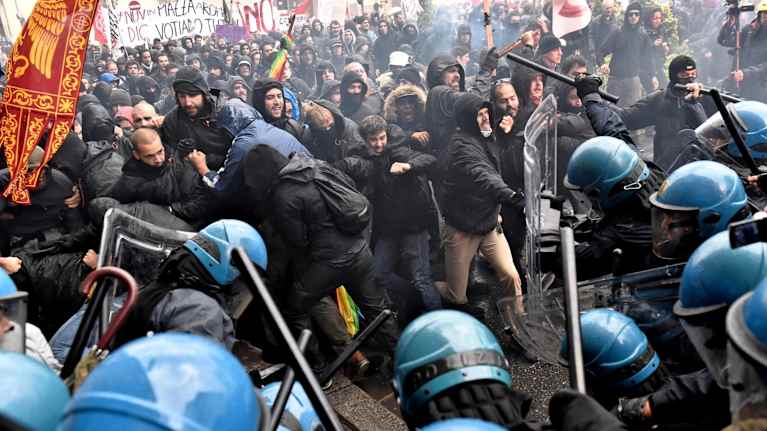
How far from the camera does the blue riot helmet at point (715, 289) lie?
1764mm

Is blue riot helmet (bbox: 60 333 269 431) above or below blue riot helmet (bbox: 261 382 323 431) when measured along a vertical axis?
above

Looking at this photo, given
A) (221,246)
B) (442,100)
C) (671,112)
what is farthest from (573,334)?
(671,112)

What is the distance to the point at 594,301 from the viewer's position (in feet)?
9.71

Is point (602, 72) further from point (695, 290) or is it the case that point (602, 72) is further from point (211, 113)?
point (695, 290)

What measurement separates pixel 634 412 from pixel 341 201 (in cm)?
227

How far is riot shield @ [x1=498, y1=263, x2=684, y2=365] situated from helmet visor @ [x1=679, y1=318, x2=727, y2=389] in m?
0.68

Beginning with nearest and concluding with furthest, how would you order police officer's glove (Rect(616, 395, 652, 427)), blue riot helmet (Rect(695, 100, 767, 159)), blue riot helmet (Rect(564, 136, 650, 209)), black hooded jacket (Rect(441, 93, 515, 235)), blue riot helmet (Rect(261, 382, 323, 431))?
blue riot helmet (Rect(261, 382, 323, 431)) < police officer's glove (Rect(616, 395, 652, 427)) < blue riot helmet (Rect(564, 136, 650, 209)) < blue riot helmet (Rect(695, 100, 767, 159)) < black hooded jacket (Rect(441, 93, 515, 235))

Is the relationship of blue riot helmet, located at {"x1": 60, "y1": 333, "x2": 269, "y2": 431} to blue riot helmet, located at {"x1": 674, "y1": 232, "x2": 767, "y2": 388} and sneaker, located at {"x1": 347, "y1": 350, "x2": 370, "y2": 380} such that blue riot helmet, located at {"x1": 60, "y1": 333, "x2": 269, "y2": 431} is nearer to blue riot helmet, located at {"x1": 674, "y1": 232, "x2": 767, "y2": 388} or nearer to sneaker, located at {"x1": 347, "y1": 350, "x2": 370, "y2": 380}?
blue riot helmet, located at {"x1": 674, "y1": 232, "x2": 767, "y2": 388}

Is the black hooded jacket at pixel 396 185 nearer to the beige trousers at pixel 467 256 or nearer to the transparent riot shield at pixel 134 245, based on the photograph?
the beige trousers at pixel 467 256

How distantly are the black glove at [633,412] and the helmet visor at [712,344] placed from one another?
541mm

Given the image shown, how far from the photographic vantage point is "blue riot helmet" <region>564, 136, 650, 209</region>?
10.9 ft

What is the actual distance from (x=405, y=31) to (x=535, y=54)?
3566 millimetres

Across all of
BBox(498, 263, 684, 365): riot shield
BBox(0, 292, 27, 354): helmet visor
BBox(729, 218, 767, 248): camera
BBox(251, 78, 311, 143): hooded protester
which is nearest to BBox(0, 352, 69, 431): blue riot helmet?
BBox(0, 292, 27, 354): helmet visor

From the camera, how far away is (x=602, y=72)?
9.20m
